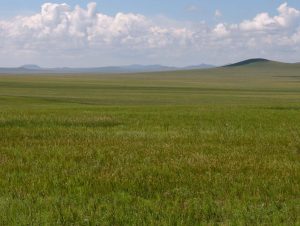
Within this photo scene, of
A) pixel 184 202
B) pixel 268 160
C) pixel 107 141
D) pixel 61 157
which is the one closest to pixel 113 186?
pixel 184 202

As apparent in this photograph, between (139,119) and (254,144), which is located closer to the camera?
(254,144)

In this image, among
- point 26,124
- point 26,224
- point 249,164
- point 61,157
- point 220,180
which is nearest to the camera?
point 26,224

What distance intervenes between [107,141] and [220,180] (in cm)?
721

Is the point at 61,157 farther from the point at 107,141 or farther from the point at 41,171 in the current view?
the point at 107,141

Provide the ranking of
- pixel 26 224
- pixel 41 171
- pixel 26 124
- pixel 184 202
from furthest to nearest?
pixel 26 124, pixel 41 171, pixel 184 202, pixel 26 224

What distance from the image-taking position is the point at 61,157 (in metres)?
14.0

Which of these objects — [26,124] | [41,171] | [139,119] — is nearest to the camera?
[41,171]

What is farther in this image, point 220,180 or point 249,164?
point 249,164

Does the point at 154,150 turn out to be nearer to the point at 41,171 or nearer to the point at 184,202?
the point at 41,171

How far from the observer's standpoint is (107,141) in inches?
698

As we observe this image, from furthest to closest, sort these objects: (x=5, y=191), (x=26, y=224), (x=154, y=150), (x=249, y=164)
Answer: (x=154, y=150) < (x=249, y=164) < (x=5, y=191) < (x=26, y=224)

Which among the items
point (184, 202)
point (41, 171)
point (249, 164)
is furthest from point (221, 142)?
point (184, 202)

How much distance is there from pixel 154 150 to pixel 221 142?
3293 mm

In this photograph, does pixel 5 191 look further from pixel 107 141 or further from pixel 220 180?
pixel 107 141
